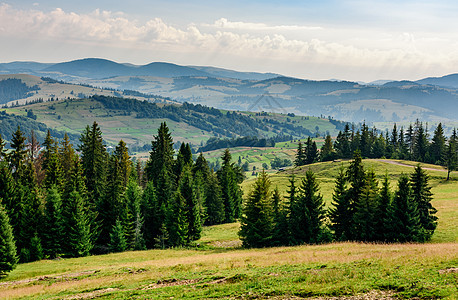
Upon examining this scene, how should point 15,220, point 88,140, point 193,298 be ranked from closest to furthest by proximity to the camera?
point 193,298
point 15,220
point 88,140

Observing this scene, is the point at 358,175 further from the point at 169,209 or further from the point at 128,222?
the point at 128,222

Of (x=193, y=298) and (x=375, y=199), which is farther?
(x=375, y=199)

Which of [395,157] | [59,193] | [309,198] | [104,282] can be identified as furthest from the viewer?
[395,157]

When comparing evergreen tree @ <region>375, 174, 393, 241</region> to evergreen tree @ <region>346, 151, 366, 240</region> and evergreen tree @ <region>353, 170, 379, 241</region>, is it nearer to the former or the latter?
evergreen tree @ <region>353, 170, 379, 241</region>

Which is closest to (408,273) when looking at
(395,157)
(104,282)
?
(104,282)

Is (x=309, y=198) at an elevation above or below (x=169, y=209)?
above

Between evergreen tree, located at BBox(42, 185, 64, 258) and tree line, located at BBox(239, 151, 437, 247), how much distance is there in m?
27.9

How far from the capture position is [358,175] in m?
53.2

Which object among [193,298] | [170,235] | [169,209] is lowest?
[170,235]

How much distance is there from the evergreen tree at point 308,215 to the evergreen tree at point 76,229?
31.8 meters

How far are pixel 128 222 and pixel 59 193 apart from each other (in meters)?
12.1

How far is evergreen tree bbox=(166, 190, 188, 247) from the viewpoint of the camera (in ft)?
207

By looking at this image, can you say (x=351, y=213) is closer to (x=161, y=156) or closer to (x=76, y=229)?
(x=76, y=229)

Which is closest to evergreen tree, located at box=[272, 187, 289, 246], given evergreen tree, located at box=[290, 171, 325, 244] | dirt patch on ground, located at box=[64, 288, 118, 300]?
evergreen tree, located at box=[290, 171, 325, 244]
